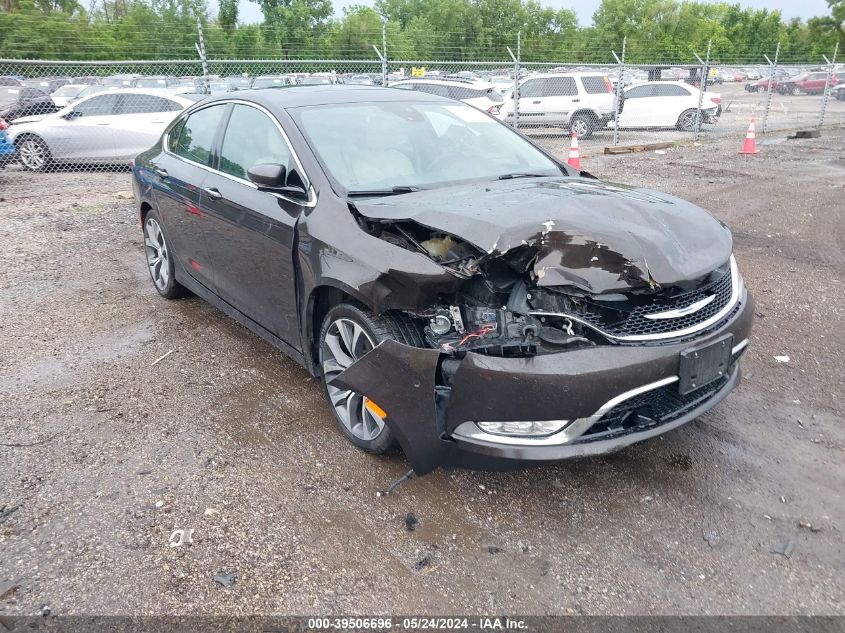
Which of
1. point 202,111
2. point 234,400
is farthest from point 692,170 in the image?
point 234,400

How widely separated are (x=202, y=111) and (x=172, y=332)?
1.66m

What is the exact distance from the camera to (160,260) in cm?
557

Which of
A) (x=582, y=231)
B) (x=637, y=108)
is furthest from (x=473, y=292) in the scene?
(x=637, y=108)

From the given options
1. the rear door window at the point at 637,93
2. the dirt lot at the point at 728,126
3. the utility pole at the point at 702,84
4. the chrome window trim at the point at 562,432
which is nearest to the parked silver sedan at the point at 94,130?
the dirt lot at the point at 728,126

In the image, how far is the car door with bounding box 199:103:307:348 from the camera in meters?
3.62

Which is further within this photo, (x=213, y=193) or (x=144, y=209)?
(x=144, y=209)

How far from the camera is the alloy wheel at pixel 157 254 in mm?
5445

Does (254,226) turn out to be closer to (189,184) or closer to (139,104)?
(189,184)

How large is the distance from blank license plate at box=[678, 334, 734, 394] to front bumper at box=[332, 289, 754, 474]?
1.4 inches

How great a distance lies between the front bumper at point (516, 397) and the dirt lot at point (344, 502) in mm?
383

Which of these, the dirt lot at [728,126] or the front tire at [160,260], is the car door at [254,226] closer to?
the front tire at [160,260]

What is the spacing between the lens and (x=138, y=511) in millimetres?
2951

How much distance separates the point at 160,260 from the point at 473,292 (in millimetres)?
3622

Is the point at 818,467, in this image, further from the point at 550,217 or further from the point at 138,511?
the point at 138,511
